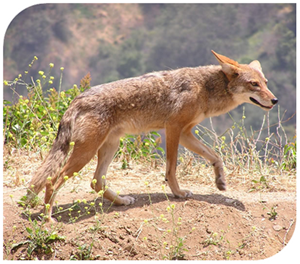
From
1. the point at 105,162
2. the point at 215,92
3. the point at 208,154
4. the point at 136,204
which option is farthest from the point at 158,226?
the point at 215,92

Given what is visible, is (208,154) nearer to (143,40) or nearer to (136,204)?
(136,204)

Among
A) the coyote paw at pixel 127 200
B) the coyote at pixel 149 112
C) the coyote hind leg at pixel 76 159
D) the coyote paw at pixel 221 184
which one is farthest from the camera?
the coyote paw at pixel 221 184

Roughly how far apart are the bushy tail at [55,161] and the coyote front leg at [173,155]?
140 centimetres

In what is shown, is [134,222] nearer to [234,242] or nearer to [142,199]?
[142,199]

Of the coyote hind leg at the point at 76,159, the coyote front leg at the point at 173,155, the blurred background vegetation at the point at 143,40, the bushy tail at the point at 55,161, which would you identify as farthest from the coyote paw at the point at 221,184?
the blurred background vegetation at the point at 143,40

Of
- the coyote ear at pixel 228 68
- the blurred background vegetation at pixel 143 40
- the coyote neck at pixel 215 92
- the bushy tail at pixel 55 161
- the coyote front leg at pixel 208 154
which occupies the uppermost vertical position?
the coyote ear at pixel 228 68

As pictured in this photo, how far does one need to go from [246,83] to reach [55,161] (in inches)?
118

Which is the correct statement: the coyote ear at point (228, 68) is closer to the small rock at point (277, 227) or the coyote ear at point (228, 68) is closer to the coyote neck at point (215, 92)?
the coyote neck at point (215, 92)

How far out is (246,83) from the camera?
6.36 meters

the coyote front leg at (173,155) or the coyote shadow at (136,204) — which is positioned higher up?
the coyote front leg at (173,155)

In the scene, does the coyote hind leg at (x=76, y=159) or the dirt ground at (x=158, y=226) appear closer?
the dirt ground at (x=158, y=226)

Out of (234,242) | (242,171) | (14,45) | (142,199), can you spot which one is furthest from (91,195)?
(14,45)

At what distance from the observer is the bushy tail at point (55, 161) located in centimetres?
559

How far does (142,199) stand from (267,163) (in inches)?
129
